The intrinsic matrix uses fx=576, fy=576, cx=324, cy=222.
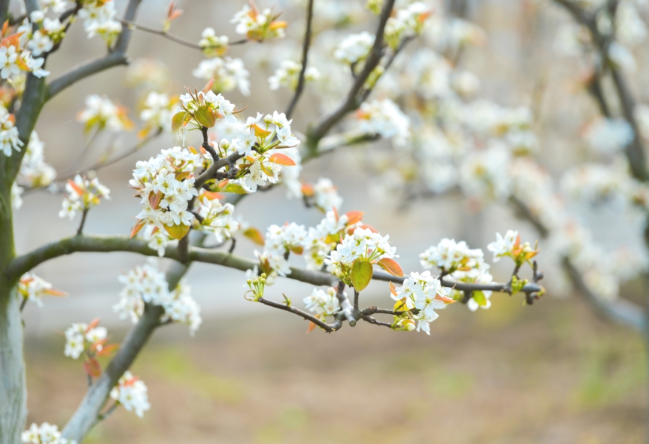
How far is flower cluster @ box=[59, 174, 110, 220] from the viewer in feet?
4.85

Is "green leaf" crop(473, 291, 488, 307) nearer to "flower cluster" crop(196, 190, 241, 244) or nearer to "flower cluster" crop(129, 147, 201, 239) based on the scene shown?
"flower cluster" crop(196, 190, 241, 244)

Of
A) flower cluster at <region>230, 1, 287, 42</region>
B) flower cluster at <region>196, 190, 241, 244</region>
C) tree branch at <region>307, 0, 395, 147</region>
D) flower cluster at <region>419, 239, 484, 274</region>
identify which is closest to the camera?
flower cluster at <region>196, 190, 241, 244</region>

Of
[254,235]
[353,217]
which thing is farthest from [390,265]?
[254,235]

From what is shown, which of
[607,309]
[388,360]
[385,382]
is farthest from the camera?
[388,360]

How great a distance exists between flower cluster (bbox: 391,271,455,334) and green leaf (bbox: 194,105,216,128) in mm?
456

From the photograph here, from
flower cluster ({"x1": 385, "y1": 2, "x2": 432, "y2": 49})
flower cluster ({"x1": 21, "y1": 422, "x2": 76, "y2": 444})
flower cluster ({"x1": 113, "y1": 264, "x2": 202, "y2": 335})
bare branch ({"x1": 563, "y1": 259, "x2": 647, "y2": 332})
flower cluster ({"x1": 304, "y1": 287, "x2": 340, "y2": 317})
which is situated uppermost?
bare branch ({"x1": 563, "y1": 259, "x2": 647, "y2": 332})

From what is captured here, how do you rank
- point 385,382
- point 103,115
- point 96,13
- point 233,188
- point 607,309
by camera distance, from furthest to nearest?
point 385,382
point 607,309
point 103,115
point 96,13
point 233,188

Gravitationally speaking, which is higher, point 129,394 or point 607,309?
point 607,309

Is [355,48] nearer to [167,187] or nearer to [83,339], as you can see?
[167,187]

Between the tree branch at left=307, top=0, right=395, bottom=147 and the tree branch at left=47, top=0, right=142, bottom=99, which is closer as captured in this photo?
the tree branch at left=47, top=0, right=142, bottom=99

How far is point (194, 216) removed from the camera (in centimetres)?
117

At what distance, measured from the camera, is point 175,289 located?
167cm

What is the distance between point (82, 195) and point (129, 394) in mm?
572

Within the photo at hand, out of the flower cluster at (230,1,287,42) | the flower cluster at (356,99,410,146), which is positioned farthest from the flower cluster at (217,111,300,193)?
the flower cluster at (356,99,410,146)
